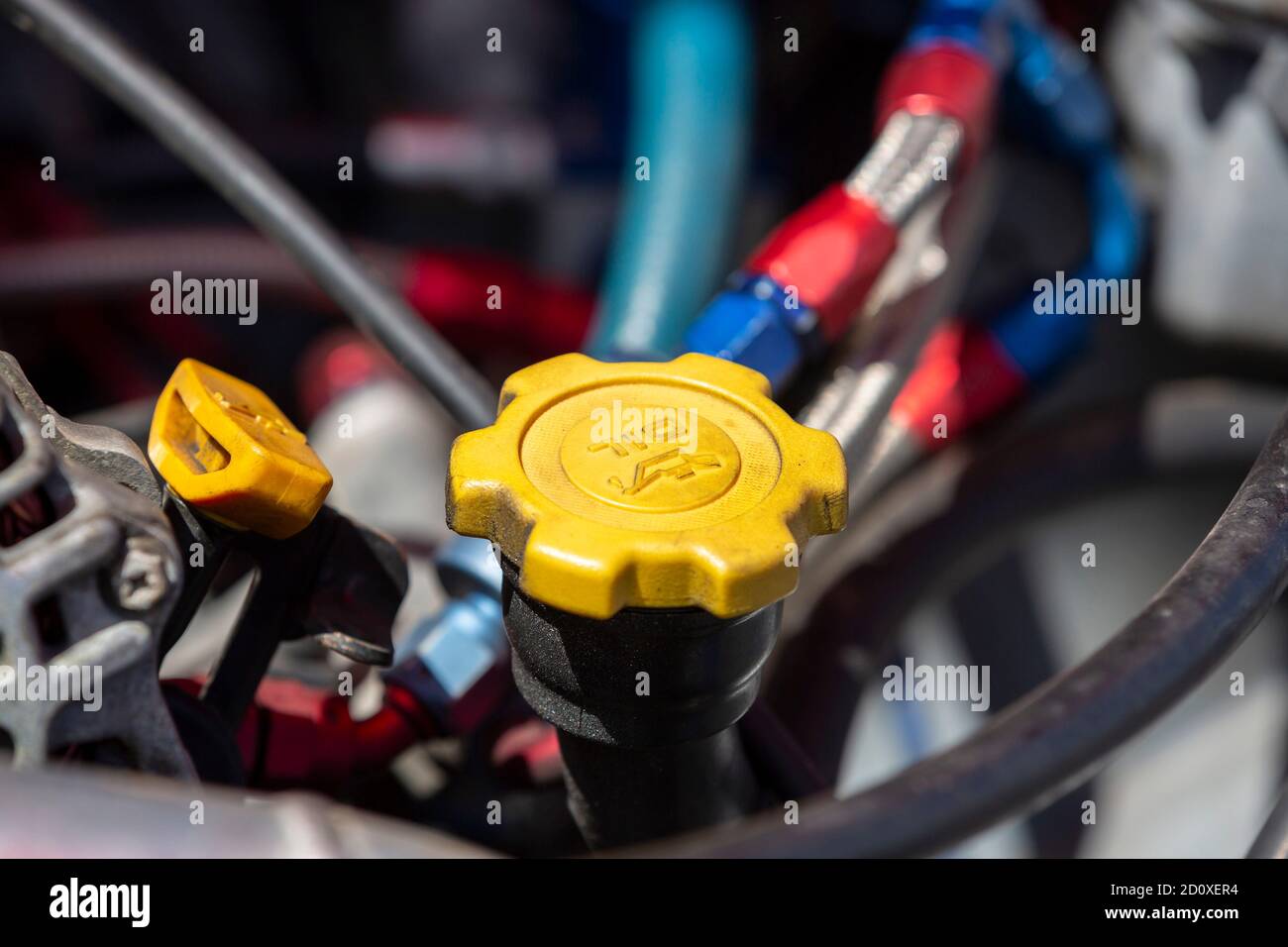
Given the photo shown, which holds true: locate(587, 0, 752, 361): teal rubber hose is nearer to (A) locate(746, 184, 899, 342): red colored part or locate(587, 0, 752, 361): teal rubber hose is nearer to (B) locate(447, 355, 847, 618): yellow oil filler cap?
(A) locate(746, 184, 899, 342): red colored part

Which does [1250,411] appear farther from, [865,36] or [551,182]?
[551,182]

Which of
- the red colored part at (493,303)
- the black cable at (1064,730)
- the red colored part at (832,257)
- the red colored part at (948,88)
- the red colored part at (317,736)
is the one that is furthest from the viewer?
the red colored part at (493,303)

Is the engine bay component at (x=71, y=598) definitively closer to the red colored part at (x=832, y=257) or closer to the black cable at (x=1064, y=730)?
the black cable at (x=1064, y=730)

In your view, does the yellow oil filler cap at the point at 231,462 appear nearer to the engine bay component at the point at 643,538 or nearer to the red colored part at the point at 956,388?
the engine bay component at the point at 643,538

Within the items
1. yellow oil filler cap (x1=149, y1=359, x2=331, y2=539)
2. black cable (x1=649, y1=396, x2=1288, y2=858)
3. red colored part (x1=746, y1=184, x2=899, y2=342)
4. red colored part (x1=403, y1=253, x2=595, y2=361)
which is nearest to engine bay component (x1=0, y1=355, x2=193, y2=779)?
yellow oil filler cap (x1=149, y1=359, x2=331, y2=539)

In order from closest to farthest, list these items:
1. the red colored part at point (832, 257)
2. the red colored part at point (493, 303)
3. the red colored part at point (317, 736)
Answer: the red colored part at point (317, 736), the red colored part at point (832, 257), the red colored part at point (493, 303)

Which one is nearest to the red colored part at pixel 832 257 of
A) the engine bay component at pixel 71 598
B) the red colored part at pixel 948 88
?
the red colored part at pixel 948 88

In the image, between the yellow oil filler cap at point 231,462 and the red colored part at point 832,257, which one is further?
the red colored part at point 832,257

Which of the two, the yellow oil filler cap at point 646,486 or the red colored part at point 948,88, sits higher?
the red colored part at point 948,88

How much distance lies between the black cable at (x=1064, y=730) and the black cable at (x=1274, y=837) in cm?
9

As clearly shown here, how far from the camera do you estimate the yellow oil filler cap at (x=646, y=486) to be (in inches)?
16.6

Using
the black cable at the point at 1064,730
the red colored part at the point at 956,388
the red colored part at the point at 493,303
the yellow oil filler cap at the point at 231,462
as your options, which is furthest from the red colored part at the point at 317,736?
the red colored part at the point at 493,303

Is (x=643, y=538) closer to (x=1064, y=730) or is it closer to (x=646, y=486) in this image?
(x=646, y=486)

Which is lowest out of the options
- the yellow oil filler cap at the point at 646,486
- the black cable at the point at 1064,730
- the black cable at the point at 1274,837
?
the black cable at the point at 1274,837
